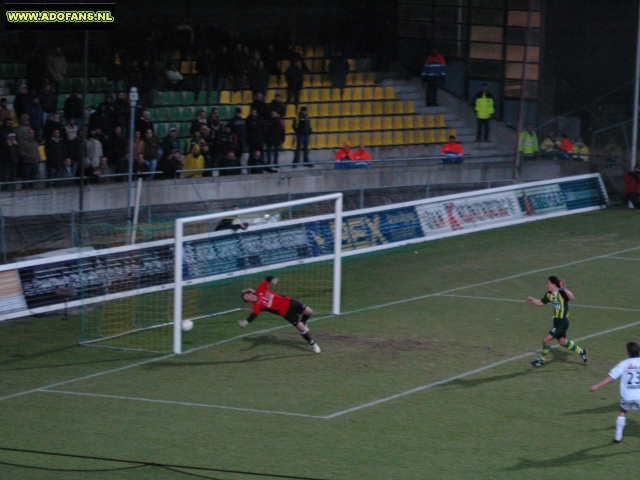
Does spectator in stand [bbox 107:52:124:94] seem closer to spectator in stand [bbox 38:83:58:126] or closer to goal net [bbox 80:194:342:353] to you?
spectator in stand [bbox 38:83:58:126]

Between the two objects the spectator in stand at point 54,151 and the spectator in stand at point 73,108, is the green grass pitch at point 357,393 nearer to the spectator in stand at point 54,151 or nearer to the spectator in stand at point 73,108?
the spectator in stand at point 54,151

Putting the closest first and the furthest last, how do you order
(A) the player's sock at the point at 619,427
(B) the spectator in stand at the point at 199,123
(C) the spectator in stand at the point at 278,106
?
1. (A) the player's sock at the point at 619,427
2. (B) the spectator in stand at the point at 199,123
3. (C) the spectator in stand at the point at 278,106

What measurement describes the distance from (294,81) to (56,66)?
8.09 m

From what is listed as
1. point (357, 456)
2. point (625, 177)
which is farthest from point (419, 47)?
point (357, 456)

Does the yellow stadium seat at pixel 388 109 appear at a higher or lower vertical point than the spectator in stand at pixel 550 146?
higher

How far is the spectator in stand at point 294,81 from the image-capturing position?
33156mm

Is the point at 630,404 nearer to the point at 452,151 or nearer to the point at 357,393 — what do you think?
the point at 357,393

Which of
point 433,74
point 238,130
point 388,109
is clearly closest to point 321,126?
point 388,109

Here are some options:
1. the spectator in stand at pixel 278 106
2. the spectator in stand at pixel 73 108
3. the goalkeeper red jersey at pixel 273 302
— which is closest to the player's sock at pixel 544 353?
the goalkeeper red jersey at pixel 273 302

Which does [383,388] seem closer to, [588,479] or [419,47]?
[588,479]

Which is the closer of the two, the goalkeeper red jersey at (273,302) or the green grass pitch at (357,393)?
the green grass pitch at (357,393)

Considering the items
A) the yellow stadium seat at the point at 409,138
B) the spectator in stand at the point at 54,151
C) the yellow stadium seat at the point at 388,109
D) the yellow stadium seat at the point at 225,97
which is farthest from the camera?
the yellow stadium seat at the point at 388,109

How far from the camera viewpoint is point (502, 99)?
37.5 m

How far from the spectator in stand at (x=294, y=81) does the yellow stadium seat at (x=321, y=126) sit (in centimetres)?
105
